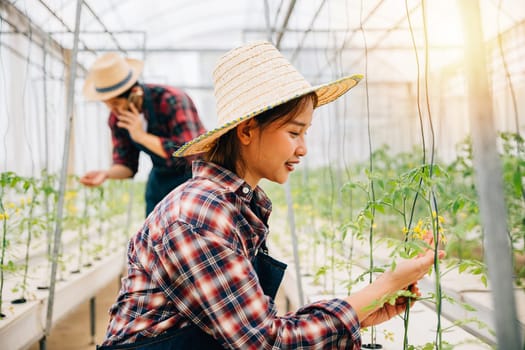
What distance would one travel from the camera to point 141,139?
2.10m

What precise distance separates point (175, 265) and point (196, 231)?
0.07 m

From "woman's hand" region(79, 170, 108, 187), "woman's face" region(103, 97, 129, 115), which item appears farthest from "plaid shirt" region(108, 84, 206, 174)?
"woman's hand" region(79, 170, 108, 187)

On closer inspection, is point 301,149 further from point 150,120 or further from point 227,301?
point 150,120

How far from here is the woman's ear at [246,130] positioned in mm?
1033

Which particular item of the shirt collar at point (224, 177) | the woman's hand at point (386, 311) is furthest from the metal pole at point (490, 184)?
the shirt collar at point (224, 177)

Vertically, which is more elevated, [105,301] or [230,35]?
[230,35]

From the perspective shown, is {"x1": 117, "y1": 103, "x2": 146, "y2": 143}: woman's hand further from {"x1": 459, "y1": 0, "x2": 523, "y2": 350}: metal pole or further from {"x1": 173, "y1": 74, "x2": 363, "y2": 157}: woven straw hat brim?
{"x1": 459, "y1": 0, "x2": 523, "y2": 350}: metal pole

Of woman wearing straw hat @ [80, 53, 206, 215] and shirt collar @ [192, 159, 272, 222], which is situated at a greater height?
woman wearing straw hat @ [80, 53, 206, 215]

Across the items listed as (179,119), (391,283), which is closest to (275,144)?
(391,283)

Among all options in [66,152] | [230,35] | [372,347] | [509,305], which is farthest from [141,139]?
[230,35]

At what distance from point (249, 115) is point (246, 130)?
3.3 inches

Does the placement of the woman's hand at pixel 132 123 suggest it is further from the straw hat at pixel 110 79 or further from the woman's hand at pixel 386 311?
the woman's hand at pixel 386 311

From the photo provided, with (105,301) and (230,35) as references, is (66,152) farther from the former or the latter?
(230,35)

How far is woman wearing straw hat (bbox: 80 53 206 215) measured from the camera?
216 cm
